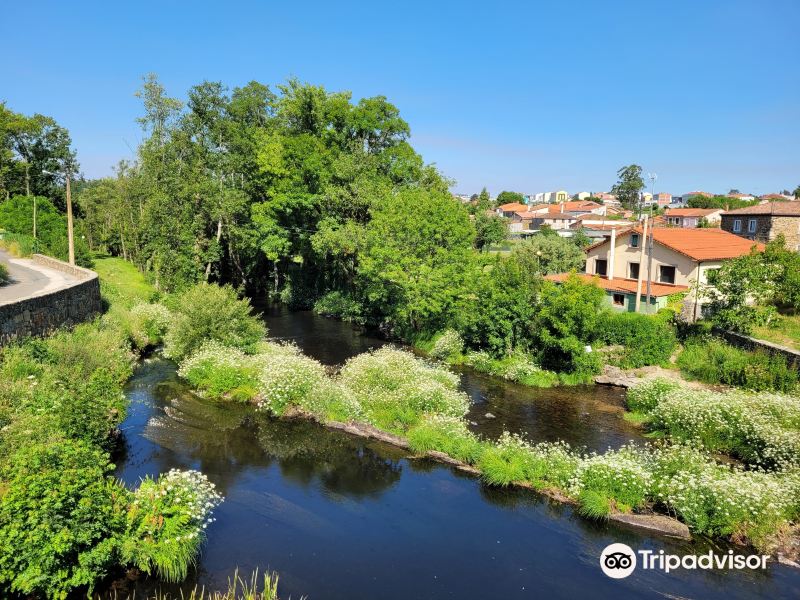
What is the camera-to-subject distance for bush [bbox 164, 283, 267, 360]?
2781cm

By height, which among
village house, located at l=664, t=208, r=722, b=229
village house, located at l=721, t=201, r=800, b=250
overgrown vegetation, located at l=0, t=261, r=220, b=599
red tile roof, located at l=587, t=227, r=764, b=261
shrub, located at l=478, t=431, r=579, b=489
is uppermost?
village house, located at l=664, t=208, r=722, b=229

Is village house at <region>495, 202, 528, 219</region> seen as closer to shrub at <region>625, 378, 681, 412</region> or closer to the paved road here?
the paved road


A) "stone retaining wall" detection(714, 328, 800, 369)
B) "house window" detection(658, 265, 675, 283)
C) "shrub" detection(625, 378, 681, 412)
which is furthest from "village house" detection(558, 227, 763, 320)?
"shrub" detection(625, 378, 681, 412)

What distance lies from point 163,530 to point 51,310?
16.8 meters

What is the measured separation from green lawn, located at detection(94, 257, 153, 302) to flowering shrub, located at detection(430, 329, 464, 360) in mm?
21921

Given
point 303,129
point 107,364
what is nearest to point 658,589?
point 107,364

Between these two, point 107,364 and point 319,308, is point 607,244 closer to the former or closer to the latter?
point 319,308

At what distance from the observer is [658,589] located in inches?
503

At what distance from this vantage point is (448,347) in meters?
31.8

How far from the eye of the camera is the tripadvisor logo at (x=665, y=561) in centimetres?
1349

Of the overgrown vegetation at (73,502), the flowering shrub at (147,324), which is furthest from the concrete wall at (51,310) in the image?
the overgrown vegetation at (73,502)

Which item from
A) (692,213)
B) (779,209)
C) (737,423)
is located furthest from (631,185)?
(737,423)

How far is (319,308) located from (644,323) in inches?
1049

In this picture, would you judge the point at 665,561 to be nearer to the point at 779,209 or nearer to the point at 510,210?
the point at 779,209
